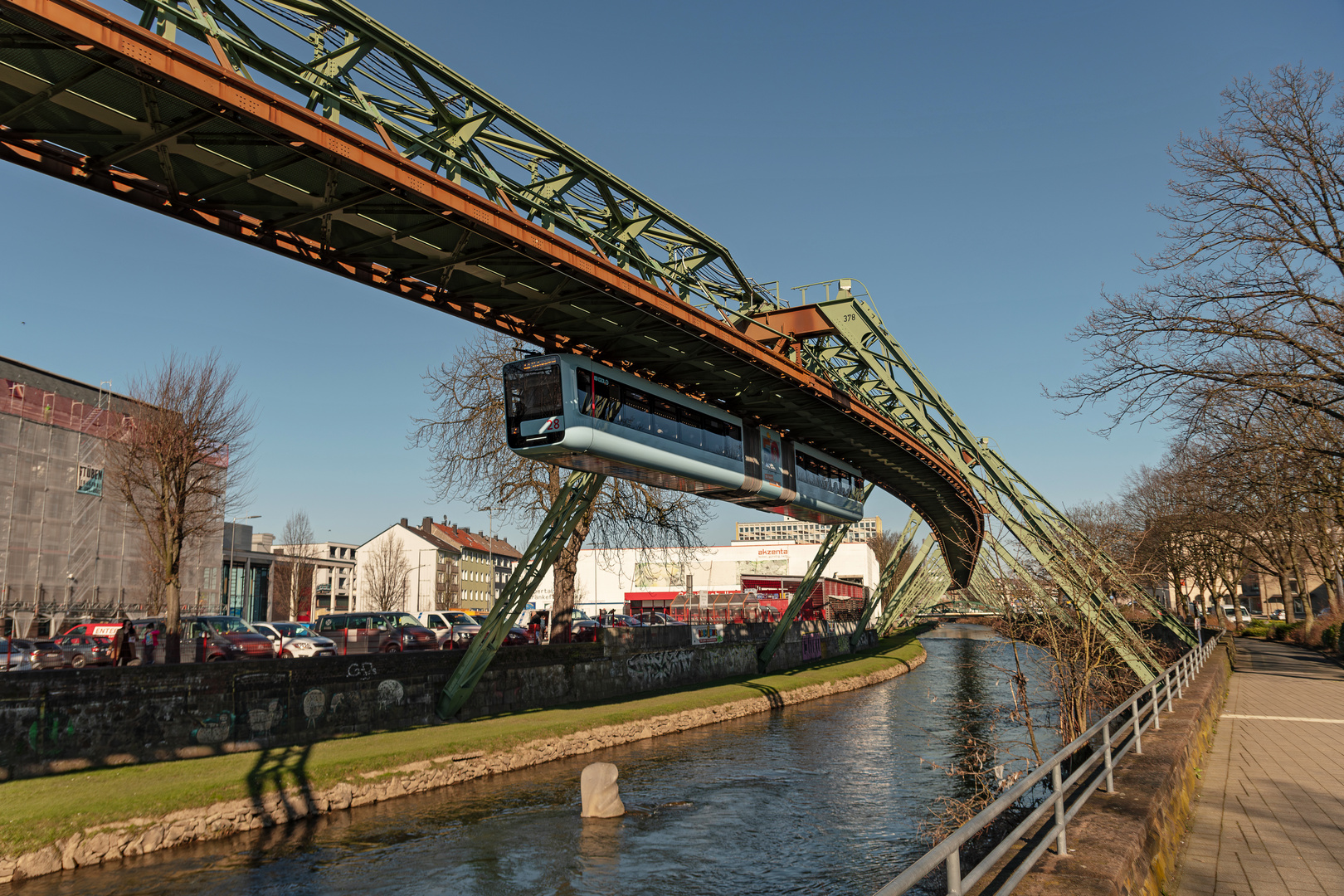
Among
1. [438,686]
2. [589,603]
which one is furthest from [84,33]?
[589,603]

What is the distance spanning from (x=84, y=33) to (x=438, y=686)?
657 inches

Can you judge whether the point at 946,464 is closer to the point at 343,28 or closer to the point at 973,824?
the point at 343,28

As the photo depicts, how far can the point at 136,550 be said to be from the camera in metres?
57.4

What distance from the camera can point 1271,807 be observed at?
996cm

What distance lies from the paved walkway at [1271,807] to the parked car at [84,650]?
23.3 m

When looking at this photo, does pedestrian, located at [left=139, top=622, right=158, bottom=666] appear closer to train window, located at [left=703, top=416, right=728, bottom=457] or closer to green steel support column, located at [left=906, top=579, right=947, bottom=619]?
train window, located at [left=703, top=416, right=728, bottom=457]

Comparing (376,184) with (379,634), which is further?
(379,634)

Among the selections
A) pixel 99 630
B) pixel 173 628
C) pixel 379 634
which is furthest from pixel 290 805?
pixel 379 634

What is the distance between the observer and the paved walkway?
24.4 ft

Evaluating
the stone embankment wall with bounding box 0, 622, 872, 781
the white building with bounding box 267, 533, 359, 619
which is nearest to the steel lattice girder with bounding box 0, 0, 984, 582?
the stone embankment wall with bounding box 0, 622, 872, 781

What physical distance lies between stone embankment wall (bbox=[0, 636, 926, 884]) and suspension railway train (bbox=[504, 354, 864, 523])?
676cm

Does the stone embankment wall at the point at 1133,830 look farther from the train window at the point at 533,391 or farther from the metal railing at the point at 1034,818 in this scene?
the train window at the point at 533,391

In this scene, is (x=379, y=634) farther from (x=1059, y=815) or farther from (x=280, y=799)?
(x=1059, y=815)

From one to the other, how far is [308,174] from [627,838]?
11.6 m
